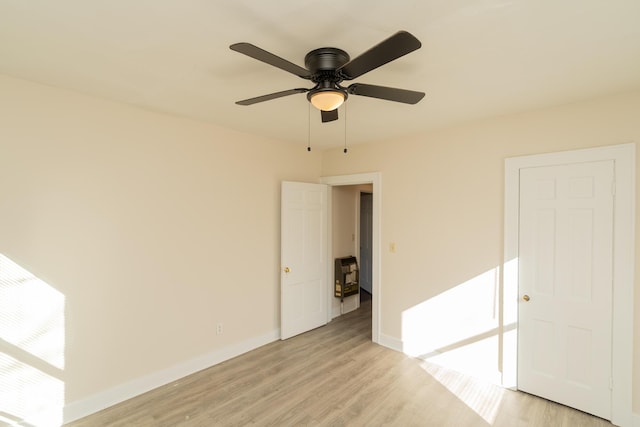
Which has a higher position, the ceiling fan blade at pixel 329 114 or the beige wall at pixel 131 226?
the ceiling fan blade at pixel 329 114

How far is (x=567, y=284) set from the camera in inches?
99.9

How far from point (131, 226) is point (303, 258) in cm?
208

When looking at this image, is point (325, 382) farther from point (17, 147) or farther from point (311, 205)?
point (17, 147)

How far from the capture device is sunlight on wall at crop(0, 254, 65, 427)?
2.09 meters

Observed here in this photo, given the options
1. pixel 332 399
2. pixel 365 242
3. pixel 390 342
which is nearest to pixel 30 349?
pixel 332 399

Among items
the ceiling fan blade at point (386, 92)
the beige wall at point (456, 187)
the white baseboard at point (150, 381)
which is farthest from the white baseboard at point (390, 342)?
the ceiling fan blade at point (386, 92)

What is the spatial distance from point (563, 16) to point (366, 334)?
368 cm

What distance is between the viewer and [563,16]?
1.43m

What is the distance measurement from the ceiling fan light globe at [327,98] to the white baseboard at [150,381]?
2.84m

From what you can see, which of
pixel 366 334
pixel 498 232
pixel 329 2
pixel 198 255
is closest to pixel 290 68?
pixel 329 2

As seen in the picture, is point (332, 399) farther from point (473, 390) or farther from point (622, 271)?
point (622, 271)

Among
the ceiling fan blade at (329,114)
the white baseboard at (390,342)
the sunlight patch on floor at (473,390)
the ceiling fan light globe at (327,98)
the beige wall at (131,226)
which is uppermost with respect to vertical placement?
the ceiling fan blade at (329,114)

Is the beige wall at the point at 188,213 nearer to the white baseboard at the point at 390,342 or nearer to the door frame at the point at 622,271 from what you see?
the door frame at the point at 622,271

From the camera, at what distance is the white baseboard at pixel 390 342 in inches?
140
